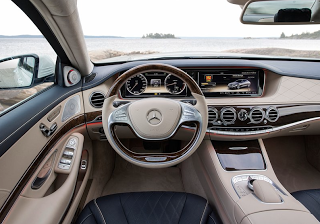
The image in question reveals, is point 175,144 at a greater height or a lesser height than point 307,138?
greater

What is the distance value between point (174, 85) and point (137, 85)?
12.9 inches

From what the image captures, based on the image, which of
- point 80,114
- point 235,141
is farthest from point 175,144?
point 80,114

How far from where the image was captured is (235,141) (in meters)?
2.09

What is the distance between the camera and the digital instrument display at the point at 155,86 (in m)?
2.06

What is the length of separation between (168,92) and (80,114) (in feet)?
2.57

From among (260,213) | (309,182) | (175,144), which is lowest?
(309,182)

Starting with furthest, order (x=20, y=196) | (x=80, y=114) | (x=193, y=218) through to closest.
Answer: (x=80, y=114), (x=193, y=218), (x=20, y=196)

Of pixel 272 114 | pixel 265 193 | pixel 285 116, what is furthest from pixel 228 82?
pixel 265 193

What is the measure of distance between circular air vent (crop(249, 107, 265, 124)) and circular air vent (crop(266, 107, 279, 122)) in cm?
5

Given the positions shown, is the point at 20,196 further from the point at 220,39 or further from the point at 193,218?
the point at 220,39

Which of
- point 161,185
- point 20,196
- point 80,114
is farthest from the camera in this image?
point 161,185

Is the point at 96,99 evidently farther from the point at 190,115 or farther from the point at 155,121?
the point at 190,115

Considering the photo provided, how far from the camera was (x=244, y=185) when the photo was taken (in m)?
1.65

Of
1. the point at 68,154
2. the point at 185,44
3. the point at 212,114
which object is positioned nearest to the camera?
the point at 68,154
